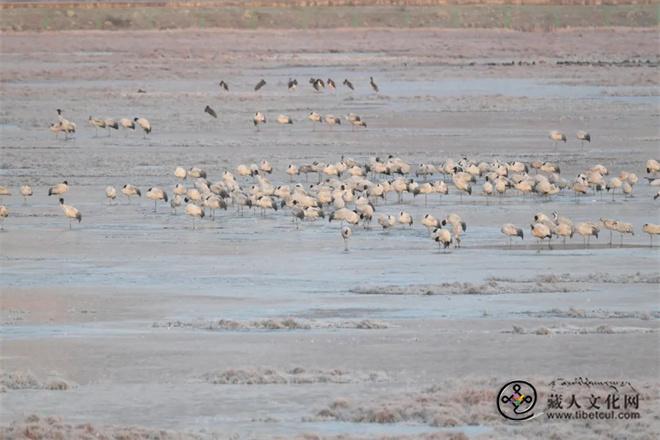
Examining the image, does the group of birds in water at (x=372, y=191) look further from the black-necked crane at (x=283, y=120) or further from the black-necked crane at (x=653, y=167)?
the black-necked crane at (x=283, y=120)

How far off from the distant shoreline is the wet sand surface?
122 ft

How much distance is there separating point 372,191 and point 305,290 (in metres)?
6.75

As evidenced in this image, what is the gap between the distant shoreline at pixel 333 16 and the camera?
246 feet

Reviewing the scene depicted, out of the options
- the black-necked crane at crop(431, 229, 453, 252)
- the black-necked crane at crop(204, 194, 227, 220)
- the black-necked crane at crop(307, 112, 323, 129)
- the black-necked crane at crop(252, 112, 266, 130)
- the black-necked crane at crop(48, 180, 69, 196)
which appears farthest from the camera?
the black-necked crane at crop(307, 112, 323, 129)

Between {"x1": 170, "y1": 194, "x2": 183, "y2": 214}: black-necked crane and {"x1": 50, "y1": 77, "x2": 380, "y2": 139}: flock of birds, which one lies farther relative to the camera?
{"x1": 50, "y1": 77, "x2": 380, "y2": 139}: flock of birds

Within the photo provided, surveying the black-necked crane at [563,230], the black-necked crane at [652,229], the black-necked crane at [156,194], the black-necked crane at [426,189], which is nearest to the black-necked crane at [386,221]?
the black-necked crane at [563,230]

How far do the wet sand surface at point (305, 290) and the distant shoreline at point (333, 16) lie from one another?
37.3m

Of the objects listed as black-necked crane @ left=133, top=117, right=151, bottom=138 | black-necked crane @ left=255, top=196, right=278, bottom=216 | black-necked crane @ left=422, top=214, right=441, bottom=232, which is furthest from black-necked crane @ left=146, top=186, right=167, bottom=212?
black-necked crane @ left=133, top=117, right=151, bottom=138

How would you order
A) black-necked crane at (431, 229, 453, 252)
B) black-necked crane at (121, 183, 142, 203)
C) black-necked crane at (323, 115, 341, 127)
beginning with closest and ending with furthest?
black-necked crane at (431, 229, 453, 252)
black-necked crane at (121, 183, 142, 203)
black-necked crane at (323, 115, 341, 127)

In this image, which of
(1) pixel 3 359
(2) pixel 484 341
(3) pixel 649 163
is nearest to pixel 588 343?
(2) pixel 484 341

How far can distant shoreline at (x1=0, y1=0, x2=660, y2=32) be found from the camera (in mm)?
75000

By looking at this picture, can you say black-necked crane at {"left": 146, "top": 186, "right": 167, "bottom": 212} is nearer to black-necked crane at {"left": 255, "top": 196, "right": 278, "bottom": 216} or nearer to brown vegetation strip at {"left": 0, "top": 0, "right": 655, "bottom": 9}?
black-necked crane at {"left": 255, "top": 196, "right": 278, "bottom": 216}

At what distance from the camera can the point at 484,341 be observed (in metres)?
13.6

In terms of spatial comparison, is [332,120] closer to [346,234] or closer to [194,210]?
[194,210]
